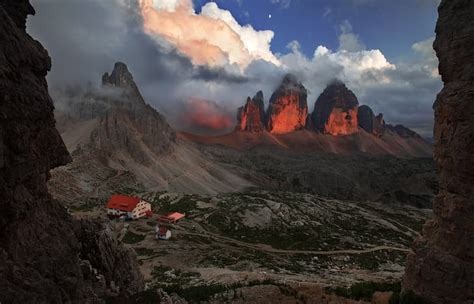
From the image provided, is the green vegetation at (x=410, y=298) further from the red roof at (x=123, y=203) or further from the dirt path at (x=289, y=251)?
the red roof at (x=123, y=203)

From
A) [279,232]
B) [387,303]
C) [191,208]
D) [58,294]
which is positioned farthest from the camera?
[191,208]

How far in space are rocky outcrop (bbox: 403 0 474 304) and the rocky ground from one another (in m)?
8.29

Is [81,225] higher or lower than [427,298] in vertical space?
higher

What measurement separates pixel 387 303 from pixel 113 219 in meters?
93.7

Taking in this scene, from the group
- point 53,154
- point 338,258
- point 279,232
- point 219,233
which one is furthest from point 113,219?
point 53,154

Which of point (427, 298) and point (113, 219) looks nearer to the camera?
point (427, 298)

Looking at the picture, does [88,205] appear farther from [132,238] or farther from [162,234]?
[162,234]

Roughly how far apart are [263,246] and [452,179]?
2894 inches

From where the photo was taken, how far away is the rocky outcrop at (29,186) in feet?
54.7

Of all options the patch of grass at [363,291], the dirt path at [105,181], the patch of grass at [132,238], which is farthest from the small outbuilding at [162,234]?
the dirt path at [105,181]

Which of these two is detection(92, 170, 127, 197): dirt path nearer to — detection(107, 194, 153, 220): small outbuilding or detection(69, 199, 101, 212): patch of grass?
detection(69, 199, 101, 212): patch of grass

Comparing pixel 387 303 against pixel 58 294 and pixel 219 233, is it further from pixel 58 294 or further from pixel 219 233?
pixel 219 233

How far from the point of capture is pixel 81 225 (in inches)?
1131

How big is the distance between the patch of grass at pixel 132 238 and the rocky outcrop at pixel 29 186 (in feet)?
216
